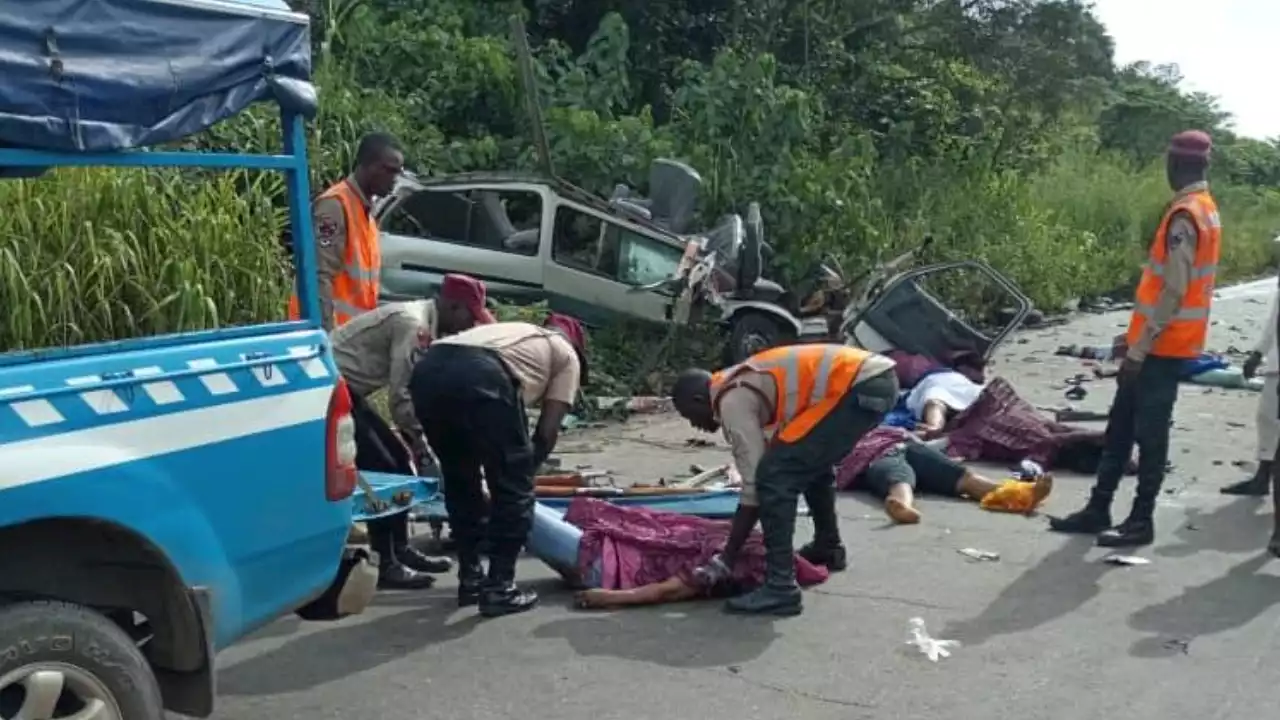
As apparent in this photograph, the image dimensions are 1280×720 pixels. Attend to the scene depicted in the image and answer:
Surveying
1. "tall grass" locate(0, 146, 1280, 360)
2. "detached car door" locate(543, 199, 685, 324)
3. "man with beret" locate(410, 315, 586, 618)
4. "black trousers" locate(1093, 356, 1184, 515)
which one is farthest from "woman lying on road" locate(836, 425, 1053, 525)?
"detached car door" locate(543, 199, 685, 324)

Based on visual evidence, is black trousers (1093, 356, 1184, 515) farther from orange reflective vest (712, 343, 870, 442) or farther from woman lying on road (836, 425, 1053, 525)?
orange reflective vest (712, 343, 870, 442)

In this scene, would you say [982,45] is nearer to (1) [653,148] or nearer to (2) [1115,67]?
(2) [1115,67]

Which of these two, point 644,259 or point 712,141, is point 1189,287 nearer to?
point 644,259

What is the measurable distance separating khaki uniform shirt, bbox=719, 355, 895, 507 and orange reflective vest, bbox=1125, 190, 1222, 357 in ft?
6.98

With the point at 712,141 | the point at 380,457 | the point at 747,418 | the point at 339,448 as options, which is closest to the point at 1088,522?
the point at 747,418

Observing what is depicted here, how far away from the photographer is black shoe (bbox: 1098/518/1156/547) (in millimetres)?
8008

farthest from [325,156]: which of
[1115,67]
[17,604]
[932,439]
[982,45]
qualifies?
[1115,67]

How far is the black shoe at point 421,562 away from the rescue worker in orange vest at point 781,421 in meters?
1.40

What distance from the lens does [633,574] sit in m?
6.84

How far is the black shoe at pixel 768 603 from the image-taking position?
659 cm

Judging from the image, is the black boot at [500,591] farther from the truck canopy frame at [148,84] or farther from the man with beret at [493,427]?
the truck canopy frame at [148,84]

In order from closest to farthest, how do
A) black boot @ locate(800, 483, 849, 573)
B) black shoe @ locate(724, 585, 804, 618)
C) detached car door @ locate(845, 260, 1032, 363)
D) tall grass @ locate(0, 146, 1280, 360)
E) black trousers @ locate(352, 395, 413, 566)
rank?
black shoe @ locate(724, 585, 804, 618)
black trousers @ locate(352, 395, 413, 566)
black boot @ locate(800, 483, 849, 573)
tall grass @ locate(0, 146, 1280, 360)
detached car door @ locate(845, 260, 1032, 363)

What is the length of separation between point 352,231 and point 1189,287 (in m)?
4.27

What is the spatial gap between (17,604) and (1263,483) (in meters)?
7.99
